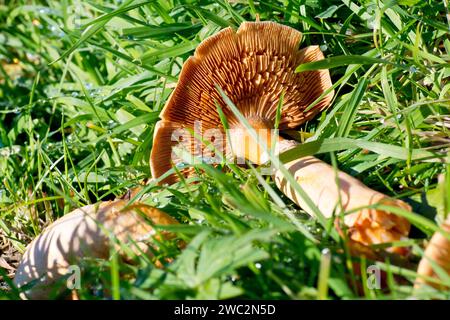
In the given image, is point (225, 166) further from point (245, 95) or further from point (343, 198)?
point (343, 198)

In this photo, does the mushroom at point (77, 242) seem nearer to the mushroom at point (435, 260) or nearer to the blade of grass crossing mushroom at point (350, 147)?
the blade of grass crossing mushroom at point (350, 147)

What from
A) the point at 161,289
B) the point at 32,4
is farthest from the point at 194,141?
the point at 32,4

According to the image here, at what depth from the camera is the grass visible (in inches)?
70.3

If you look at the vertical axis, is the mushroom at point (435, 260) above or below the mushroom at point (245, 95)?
below

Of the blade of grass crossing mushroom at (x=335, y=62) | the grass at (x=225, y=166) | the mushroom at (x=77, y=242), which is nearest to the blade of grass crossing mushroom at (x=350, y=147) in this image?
the grass at (x=225, y=166)

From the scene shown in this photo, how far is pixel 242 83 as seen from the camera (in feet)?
8.82

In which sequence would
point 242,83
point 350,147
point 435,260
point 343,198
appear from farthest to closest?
1. point 242,83
2. point 350,147
3. point 343,198
4. point 435,260

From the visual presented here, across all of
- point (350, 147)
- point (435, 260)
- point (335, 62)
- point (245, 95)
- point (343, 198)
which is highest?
point (335, 62)

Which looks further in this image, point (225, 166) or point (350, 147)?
point (225, 166)

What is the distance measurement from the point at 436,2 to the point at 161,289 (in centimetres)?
Result: 180

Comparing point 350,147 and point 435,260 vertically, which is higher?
point 350,147

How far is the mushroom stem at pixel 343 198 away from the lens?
1.99 m

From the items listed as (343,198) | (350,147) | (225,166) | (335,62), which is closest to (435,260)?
(343,198)

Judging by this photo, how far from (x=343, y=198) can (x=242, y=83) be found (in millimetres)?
765
